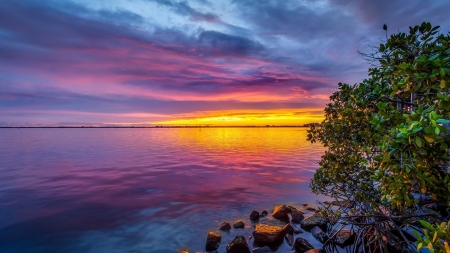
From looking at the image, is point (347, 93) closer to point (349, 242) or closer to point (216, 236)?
point (349, 242)

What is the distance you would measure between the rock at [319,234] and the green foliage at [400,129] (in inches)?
123

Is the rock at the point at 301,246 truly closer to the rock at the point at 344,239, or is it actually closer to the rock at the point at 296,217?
the rock at the point at 344,239

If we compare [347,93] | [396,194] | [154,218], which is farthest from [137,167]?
[396,194]

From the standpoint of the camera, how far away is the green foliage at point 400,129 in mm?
3242

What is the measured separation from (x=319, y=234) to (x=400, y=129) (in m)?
9.93

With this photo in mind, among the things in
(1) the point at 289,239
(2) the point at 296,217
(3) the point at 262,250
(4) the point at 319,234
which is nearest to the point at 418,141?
(3) the point at 262,250

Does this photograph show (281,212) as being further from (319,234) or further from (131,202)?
(131,202)

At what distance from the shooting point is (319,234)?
11.1m

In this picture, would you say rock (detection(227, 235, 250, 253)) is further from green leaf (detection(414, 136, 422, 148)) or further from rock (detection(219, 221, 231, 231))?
green leaf (detection(414, 136, 422, 148))

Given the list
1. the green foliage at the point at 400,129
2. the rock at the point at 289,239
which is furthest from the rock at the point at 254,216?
the green foliage at the point at 400,129

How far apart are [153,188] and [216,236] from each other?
40.8ft

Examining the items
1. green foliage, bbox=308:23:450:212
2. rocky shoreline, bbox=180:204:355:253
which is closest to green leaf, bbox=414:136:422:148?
green foliage, bbox=308:23:450:212

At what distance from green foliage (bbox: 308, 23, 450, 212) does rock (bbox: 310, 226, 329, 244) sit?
312 centimetres

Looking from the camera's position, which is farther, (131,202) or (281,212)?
(131,202)
